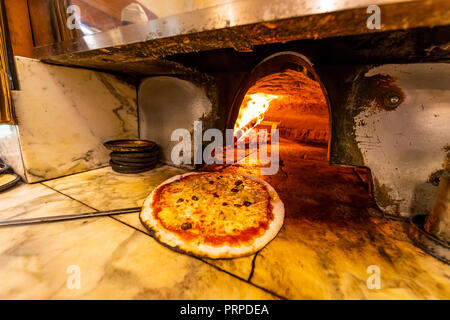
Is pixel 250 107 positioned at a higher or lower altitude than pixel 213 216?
higher

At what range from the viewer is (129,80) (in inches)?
99.3

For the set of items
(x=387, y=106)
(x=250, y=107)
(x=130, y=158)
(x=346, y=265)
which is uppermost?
(x=250, y=107)

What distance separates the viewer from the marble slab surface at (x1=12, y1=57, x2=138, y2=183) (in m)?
1.71

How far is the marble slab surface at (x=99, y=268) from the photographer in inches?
31.3

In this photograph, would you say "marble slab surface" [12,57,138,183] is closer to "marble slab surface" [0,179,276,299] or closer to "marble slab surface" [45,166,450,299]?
"marble slab surface" [45,166,450,299]

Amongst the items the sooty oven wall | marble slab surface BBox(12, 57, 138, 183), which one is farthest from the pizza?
marble slab surface BBox(12, 57, 138, 183)

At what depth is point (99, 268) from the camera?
2.96ft

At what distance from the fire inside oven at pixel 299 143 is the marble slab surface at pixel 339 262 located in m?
0.19

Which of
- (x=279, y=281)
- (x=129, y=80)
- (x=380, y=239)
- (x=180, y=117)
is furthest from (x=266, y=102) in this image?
(x=279, y=281)

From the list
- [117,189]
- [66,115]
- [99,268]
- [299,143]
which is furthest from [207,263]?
[299,143]

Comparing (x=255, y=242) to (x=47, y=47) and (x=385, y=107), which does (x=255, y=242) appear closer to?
(x=385, y=107)

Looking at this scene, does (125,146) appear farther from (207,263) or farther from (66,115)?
(207,263)

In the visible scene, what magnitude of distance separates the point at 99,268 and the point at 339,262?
1238mm

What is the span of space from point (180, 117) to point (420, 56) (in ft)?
7.24
